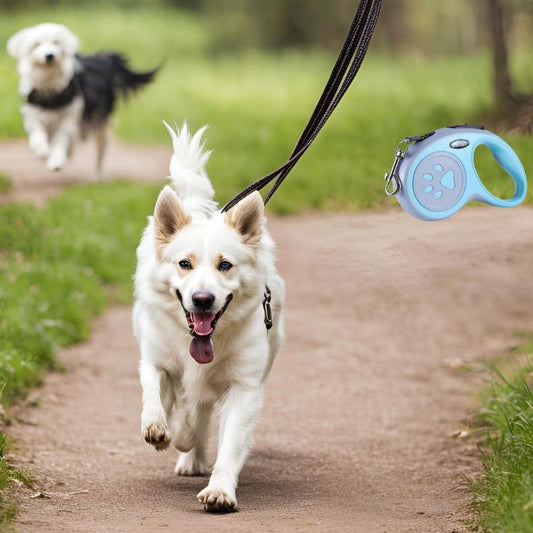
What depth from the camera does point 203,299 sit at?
3.73 meters

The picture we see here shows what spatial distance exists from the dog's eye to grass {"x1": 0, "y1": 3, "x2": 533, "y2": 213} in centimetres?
190

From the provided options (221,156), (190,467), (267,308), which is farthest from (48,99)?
(267,308)

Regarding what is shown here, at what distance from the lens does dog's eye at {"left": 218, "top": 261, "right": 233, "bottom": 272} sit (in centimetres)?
389

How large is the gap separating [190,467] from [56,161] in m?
6.66

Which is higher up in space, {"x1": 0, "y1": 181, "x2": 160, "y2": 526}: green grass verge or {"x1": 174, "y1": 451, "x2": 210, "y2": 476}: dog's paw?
{"x1": 0, "y1": 181, "x2": 160, "y2": 526}: green grass verge

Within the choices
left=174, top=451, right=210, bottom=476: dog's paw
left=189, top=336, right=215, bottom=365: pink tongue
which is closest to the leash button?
left=189, top=336, right=215, bottom=365: pink tongue

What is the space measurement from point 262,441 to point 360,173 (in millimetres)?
5950

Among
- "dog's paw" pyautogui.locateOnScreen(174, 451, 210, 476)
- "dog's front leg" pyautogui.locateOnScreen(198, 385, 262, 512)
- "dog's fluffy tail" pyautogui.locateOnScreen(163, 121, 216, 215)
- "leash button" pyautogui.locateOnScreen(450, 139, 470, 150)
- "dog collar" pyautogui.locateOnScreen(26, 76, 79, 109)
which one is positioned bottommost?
"dog's paw" pyautogui.locateOnScreen(174, 451, 210, 476)

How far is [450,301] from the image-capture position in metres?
8.52

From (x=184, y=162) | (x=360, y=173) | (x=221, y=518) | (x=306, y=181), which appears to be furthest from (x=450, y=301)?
(x=221, y=518)

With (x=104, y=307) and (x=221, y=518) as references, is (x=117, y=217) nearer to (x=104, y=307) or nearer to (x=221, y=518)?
(x=104, y=307)

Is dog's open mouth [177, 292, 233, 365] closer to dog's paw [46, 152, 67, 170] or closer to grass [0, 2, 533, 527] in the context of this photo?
grass [0, 2, 533, 527]

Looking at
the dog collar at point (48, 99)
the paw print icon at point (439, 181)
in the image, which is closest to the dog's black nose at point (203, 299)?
the paw print icon at point (439, 181)

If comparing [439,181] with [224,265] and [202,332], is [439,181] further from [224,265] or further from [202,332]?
[202,332]
